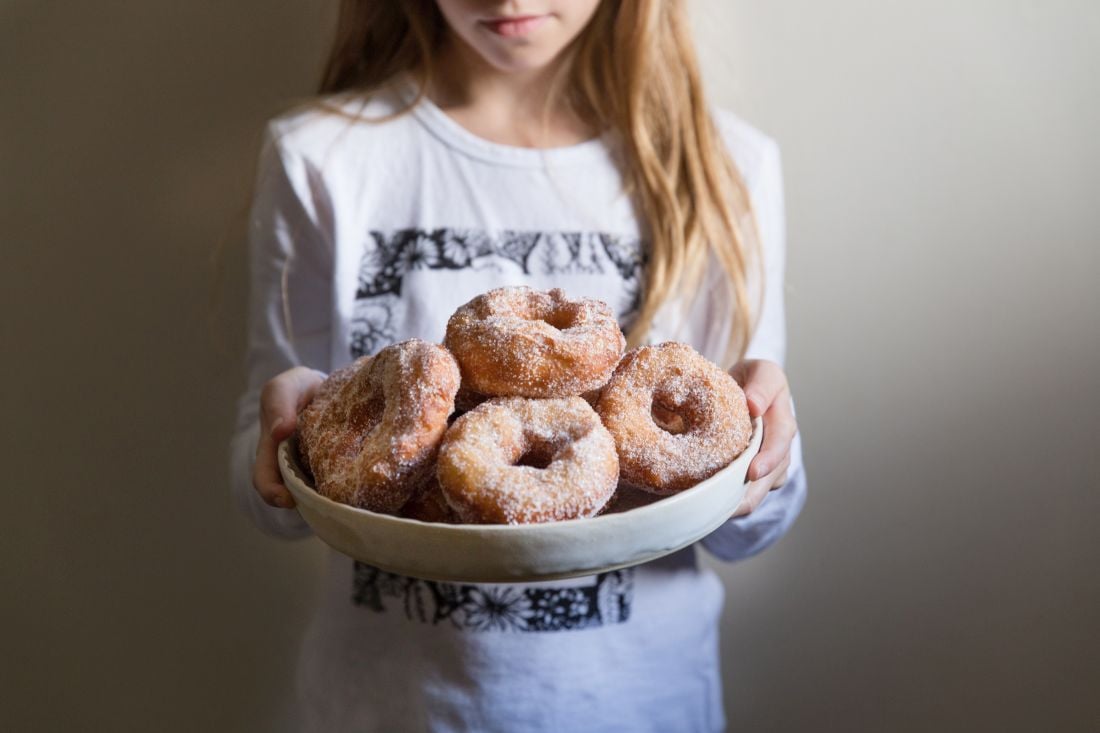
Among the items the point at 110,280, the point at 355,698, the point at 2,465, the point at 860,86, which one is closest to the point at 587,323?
the point at 355,698

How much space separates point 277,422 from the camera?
2.26 ft

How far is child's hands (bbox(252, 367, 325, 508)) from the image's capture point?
2.21ft

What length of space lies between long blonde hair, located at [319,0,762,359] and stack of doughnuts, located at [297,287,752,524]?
34 cm

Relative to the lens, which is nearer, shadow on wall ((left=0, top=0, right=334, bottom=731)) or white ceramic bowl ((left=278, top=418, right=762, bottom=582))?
white ceramic bowl ((left=278, top=418, right=762, bottom=582))

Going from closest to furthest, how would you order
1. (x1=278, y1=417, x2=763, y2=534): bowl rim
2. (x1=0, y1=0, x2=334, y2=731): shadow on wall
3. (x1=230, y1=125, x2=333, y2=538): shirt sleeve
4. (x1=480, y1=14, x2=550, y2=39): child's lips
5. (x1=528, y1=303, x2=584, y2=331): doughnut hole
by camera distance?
(x1=278, y1=417, x2=763, y2=534): bowl rim → (x1=528, y1=303, x2=584, y2=331): doughnut hole → (x1=480, y1=14, x2=550, y2=39): child's lips → (x1=230, y1=125, x2=333, y2=538): shirt sleeve → (x1=0, y1=0, x2=334, y2=731): shadow on wall

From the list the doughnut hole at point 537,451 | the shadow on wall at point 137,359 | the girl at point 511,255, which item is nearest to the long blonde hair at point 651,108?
the girl at point 511,255

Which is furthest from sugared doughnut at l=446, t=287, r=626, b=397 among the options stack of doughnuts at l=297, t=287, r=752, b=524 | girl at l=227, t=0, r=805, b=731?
girl at l=227, t=0, r=805, b=731

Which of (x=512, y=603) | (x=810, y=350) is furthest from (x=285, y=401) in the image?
(x=810, y=350)

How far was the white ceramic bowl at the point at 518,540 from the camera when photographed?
1.59 ft

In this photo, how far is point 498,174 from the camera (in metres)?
0.99

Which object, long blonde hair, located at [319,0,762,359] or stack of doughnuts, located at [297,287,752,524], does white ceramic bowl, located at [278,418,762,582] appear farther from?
long blonde hair, located at [319,0,762,359]

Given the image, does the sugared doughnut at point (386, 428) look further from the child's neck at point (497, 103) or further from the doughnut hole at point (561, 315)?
the child's neck at point (497, 103)

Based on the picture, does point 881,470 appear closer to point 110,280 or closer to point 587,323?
point 587,323

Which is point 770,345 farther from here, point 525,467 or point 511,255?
point 525,467
